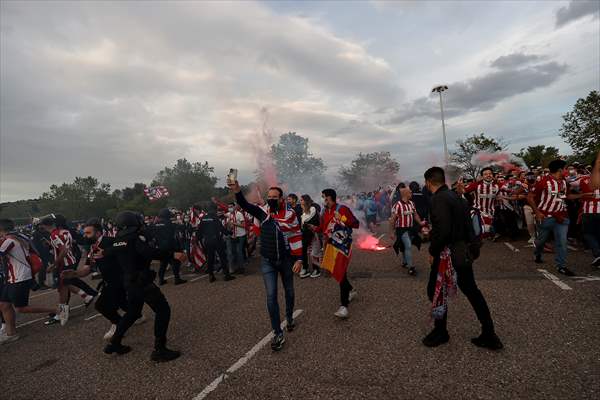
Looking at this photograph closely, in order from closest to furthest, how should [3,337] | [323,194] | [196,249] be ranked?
[323,194], [3,337], [196,249]

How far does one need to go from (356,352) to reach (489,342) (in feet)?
5.00

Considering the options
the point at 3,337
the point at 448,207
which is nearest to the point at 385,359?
the point at 448,207

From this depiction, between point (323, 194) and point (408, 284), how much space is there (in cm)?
269

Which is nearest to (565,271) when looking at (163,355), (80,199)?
(163,355)

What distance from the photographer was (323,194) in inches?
199

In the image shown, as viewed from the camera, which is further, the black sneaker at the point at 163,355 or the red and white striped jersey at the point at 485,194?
the red and white striped jersey at the point at 485,194

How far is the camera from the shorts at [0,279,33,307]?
5.62m

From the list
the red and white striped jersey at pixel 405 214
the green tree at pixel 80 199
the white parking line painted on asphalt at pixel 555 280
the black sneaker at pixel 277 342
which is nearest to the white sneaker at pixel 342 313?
the black sneaker at pixel 277 342

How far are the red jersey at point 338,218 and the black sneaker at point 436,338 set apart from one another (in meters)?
1.82

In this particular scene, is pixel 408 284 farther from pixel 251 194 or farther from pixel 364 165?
pixel 364 165

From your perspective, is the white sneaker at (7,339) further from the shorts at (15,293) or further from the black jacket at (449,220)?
the black jacket at (449,220)

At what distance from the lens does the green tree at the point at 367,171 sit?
67.2 metres

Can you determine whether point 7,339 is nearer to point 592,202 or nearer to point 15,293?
point 15,293

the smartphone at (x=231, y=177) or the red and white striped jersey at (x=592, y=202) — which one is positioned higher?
the smartphone at (x=231, y=177)
